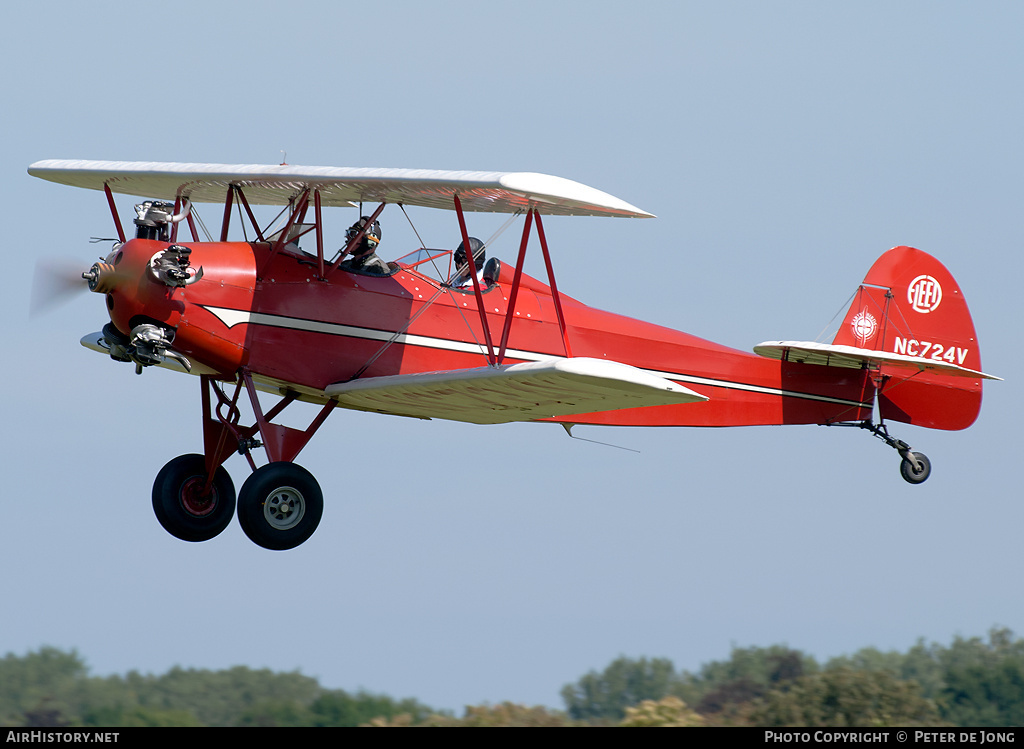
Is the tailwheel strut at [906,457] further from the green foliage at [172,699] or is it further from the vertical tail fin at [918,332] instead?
the green foliage at [172,699]

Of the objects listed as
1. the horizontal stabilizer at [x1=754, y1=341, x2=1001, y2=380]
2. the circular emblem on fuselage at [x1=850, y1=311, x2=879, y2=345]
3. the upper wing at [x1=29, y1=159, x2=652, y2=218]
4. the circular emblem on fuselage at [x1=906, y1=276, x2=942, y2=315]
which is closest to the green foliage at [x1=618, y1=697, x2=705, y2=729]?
the upper wing at [x1=29, y1=159, x2=652, y2=218]

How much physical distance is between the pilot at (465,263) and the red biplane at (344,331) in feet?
0.06

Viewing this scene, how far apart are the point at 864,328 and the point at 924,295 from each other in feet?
2.52

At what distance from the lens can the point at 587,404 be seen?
37.8 feet

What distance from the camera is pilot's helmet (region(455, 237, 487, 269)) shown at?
12469 millimetres

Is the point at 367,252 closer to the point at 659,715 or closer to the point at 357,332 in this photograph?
the point at 357,332

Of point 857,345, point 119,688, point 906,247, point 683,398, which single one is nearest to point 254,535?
point 119,688

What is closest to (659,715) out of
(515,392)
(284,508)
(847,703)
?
(847,703)

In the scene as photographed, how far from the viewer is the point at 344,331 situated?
11.9 metres

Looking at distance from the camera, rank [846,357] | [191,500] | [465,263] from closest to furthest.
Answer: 1. [191,500]
2. [465,263]
3. [846,357]

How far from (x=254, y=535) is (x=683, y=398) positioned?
11.7 ft

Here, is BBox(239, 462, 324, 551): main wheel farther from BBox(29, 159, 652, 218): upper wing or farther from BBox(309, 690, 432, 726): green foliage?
BBox(29, 159, 652, 218): upper wing

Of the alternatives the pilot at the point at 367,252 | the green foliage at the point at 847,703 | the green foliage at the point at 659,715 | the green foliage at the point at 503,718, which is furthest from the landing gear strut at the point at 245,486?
the green foliage at the point at 847,703
